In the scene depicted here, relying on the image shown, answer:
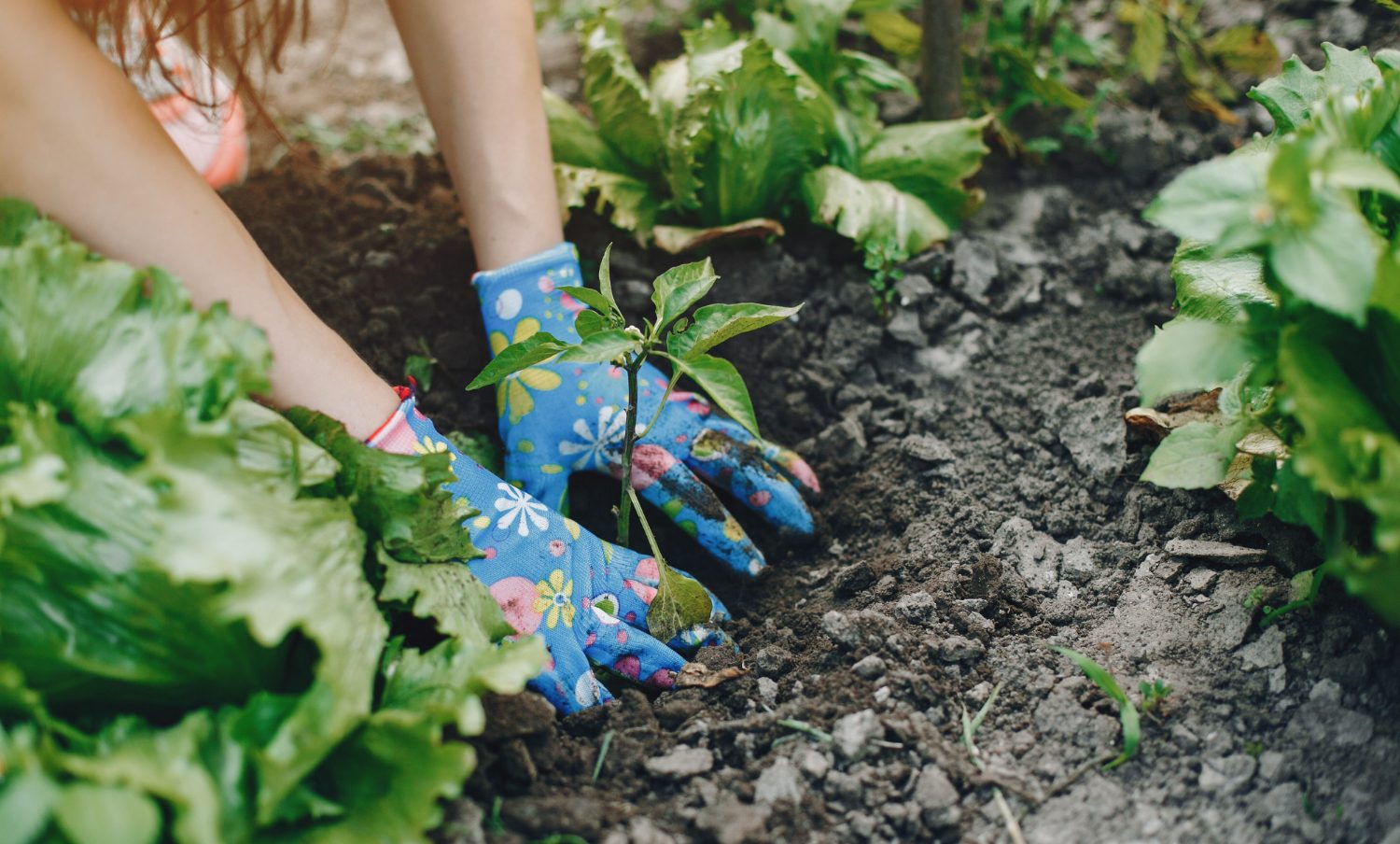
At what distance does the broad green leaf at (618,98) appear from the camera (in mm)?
2271

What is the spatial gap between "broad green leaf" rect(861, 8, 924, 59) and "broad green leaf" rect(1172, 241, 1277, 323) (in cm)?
123

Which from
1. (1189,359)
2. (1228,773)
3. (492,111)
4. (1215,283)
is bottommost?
(1228,773)

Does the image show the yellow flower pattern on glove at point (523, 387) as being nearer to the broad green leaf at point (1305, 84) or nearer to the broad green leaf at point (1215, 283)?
the broad green leaf at point (1215, 283)

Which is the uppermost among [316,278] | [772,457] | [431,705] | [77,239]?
[77,239]

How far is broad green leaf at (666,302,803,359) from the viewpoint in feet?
4.99

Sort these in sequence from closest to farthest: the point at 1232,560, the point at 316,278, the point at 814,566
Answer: the point at 1232,560, the point at 814,566, the point at 316,278

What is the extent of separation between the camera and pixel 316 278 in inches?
91.7

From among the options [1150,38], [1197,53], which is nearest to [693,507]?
[1150,38]

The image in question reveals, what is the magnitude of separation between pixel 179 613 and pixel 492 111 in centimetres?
129

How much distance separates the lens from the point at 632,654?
1712 millimetres

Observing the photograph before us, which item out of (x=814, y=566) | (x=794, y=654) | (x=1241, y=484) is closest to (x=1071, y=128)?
(x=1241, y=484)

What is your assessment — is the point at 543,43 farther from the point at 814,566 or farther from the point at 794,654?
the point at 794,654

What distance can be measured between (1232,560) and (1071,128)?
1.32 m

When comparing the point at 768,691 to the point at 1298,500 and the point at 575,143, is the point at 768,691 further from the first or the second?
the point at 575,143
